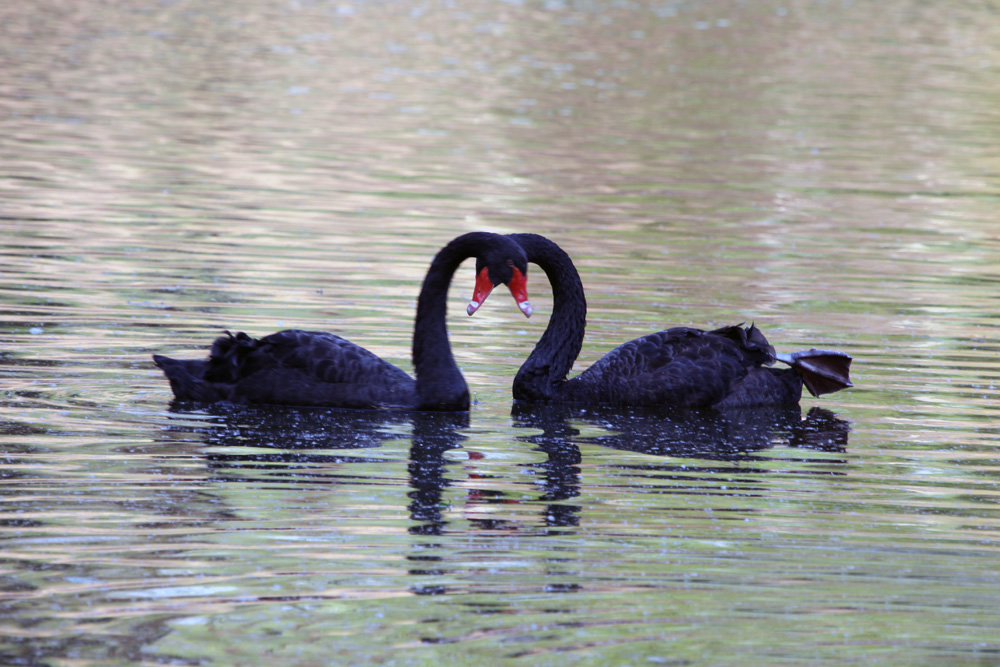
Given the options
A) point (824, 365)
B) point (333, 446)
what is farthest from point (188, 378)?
point (824, 365)

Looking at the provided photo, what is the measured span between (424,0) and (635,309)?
3358 cm

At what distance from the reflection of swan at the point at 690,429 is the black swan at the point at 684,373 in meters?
0.08

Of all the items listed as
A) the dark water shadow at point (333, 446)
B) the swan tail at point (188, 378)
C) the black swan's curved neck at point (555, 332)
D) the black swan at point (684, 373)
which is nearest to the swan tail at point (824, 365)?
the black swan at point (684, 373)

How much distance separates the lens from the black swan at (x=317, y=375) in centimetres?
750

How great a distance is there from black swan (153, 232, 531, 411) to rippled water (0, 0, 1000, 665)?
14 cm

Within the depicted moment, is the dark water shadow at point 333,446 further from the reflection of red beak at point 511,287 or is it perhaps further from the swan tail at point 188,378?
the reflection of red beak at point 511,287

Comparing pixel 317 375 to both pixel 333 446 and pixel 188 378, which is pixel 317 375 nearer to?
pixel 188 378

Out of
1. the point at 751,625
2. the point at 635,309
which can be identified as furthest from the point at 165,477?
the point at 635,309

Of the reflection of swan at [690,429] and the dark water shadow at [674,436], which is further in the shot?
the reflection of swan at [690,429]

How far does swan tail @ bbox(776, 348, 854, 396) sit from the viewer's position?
7.98m

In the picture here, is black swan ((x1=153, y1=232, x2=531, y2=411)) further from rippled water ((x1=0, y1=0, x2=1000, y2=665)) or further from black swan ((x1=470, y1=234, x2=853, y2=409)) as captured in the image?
black swan ((x1=470, y1=234, x2=853, y2=409))

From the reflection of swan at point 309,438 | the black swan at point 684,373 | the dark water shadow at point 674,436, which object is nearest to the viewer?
the reflection of swan at point 309,438

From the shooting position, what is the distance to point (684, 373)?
793 centimetres

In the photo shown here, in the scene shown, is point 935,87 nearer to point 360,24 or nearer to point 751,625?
point 360,24
